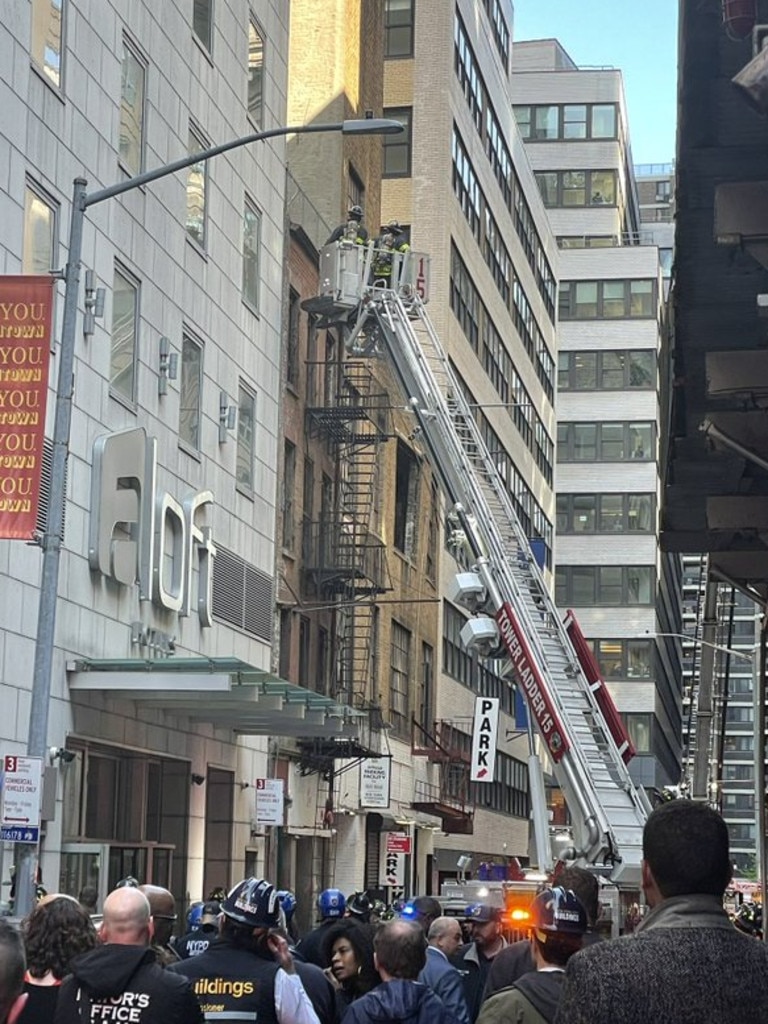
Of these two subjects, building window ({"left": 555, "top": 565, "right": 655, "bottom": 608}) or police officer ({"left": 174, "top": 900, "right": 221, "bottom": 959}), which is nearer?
police officer ({"left": 174, "top": 900, "right": 221, "bottom": 959})

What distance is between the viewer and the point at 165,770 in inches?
1201

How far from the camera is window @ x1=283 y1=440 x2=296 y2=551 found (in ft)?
126

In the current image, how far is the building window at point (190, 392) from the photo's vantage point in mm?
30375

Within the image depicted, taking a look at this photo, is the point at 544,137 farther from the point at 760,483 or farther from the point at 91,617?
the point at 760,483

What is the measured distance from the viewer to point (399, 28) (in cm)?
5403

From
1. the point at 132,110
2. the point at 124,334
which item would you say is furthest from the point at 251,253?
the point at 124,334

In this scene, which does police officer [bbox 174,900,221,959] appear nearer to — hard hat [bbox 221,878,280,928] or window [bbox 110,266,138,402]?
hard hat [bbox 221,878,280,928]

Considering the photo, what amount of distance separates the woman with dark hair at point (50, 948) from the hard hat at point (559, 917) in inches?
71.3

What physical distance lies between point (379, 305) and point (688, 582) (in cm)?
16584

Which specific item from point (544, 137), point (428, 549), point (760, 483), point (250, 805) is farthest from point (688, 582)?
point (760, 483)

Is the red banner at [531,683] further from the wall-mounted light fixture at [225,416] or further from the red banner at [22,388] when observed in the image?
the red banner at [22,388]

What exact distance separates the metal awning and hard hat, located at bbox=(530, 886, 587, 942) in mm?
18383

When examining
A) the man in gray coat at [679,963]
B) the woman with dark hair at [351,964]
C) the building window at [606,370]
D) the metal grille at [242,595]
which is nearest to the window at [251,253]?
the metal grille at [242,595]

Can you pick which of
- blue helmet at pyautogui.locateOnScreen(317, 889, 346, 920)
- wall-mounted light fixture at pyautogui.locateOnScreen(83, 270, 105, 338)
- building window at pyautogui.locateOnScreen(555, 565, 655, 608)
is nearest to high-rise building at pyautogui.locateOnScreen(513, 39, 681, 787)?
building window at pyautogui.locateOnScreen(555, 565, 655, 608)
